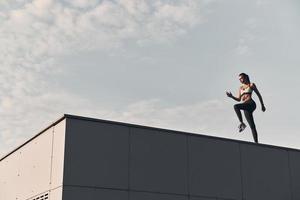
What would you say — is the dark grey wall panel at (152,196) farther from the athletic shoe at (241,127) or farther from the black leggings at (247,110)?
the black leggings at (247,110)

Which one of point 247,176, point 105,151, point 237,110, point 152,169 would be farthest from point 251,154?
point 105,151

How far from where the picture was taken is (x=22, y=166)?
14656mm

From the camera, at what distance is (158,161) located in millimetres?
13328

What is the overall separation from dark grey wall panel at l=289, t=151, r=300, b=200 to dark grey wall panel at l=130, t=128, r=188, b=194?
12.3ft

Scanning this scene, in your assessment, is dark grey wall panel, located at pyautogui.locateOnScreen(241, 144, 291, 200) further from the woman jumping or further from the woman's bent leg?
the woman's bent leg

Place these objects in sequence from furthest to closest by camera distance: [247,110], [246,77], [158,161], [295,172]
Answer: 1. [246,77]
2. [247,110]
3. [295,172]
4. [158,161]

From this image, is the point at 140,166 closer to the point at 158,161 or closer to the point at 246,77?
the point at 158,161

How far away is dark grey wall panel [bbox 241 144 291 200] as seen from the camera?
14.7 metres

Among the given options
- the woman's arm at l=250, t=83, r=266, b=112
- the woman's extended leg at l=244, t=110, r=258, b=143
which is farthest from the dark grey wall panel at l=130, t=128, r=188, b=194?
the woman's arm at l=250, t=83, r=266, b=112

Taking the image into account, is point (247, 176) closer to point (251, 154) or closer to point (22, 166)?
point (251, 154)

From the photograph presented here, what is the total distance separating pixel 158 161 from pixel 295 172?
4.67 m

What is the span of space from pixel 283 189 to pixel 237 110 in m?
2.79

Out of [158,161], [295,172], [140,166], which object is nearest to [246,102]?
[295,172]

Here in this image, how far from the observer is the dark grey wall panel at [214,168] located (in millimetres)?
13805
